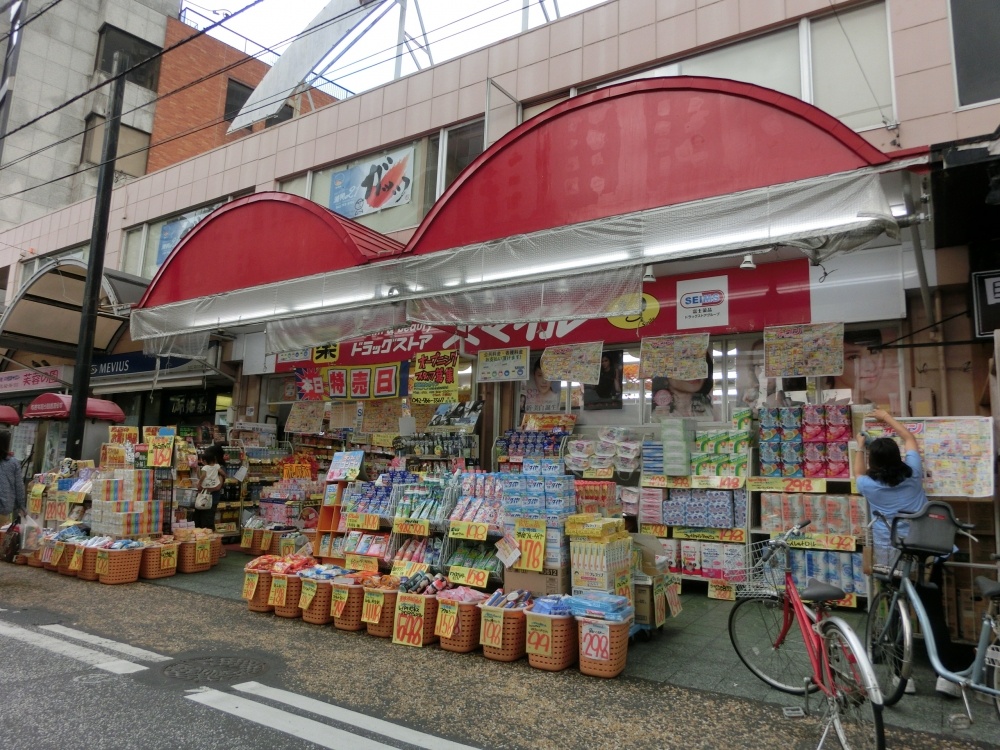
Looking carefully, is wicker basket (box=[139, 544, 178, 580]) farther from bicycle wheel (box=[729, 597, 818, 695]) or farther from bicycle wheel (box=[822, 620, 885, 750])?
bicycle wheel (box=[822, 620, 885, 750])

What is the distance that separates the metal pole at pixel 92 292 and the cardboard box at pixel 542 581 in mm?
9516

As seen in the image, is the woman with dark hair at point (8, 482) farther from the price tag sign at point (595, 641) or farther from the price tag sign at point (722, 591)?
the price tag sign at point (722, 591)

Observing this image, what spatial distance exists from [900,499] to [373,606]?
15.0ft

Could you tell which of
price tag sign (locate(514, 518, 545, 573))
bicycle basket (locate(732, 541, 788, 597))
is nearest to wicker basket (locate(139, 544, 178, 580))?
price tag sign (locate(514, 518, 545, 573))

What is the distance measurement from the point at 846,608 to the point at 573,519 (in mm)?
3712

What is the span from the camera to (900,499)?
490cm

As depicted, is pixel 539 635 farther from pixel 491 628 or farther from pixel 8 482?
pixel 8 482

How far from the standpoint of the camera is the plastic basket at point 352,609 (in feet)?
20.2

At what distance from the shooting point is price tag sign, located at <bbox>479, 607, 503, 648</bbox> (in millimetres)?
5246

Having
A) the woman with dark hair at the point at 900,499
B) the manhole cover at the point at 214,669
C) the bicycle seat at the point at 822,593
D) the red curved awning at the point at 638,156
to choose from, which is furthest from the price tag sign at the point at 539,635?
the red curved awning at the point at 638,156

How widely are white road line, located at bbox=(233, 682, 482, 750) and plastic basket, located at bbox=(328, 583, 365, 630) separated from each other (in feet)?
4.95

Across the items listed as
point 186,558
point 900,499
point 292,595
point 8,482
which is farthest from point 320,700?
point 8,482

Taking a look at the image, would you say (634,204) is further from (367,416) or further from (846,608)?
(367,416)

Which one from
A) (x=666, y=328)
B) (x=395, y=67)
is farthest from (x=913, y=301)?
(x=395, y=67)
